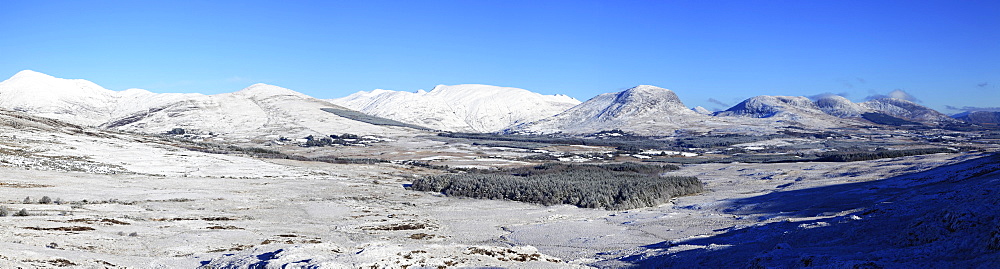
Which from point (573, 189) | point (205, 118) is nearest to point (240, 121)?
point (205, 118)

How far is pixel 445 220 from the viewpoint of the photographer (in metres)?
40.3

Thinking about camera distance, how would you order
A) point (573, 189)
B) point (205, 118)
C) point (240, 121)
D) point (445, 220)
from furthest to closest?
point (205, 118) < point (240, 121) < point (573, 189) < point (445, 220)

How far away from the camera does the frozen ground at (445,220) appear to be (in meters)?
21.4

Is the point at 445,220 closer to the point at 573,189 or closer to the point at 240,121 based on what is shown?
the point at 573,189

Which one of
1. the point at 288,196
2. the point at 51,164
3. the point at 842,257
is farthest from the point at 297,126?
the point at 842,257

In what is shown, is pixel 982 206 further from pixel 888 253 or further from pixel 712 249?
pixel 712 249

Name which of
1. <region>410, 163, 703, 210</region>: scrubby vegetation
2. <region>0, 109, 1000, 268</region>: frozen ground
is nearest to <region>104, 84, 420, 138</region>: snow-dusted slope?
<region>0, 109, 1000, 268</region>: frozen ground

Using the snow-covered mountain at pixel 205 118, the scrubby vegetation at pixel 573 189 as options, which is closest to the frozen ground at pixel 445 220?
the scrubby vegetation at pixel 573 189

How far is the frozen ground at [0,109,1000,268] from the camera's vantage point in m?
21.4

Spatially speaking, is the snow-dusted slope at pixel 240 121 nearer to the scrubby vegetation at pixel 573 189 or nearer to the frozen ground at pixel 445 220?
→ the frozen ground at pixel 445 220

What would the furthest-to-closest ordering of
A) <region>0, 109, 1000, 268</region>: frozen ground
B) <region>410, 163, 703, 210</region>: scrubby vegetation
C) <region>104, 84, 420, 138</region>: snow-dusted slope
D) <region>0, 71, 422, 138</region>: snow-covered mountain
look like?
<region>0, 71, 422, 138</region>: snow-covered mountain
<region>104, 84, 420, 138</region>: snow-dusted slope
<region>410, 163, 703, 210</region>: scrubby vegetation
<region>0, 109, 1000, 268</region>: frozen ground

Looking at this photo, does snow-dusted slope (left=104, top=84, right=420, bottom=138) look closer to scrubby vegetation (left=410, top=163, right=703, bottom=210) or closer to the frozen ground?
the frozen ground

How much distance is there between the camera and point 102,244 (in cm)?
→ 2645

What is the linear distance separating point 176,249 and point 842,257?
74.6 feet
